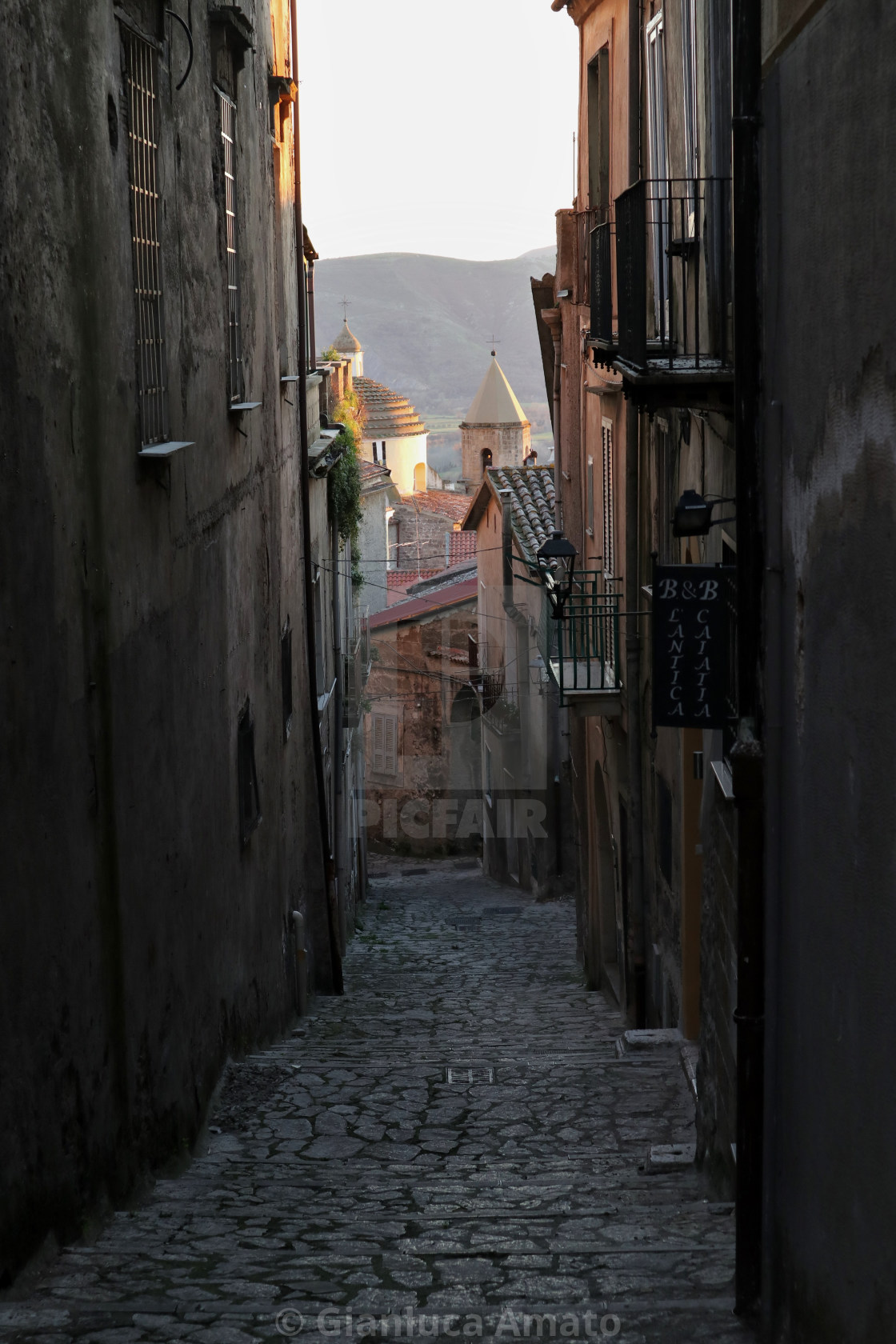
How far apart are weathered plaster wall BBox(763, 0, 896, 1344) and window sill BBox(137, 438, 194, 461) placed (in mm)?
3025

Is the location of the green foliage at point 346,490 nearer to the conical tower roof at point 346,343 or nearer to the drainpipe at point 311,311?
the drainpipe at point 311,311

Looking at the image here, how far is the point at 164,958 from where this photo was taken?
7.25 metres

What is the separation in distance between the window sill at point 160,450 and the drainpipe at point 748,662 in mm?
2889

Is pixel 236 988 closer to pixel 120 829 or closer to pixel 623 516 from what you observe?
pixel 120 829

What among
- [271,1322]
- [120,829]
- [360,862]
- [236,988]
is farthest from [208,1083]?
[360,862]

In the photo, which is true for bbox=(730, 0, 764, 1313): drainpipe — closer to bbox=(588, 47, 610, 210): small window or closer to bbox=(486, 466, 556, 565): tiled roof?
bbox=(588, 47, 610, 210): small window

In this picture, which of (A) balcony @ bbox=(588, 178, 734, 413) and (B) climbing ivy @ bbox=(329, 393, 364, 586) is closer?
(A) balcony @ bbox=(588, 178, 734, 413)

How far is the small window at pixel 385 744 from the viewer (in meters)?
34.8

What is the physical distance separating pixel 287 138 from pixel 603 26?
127 inches

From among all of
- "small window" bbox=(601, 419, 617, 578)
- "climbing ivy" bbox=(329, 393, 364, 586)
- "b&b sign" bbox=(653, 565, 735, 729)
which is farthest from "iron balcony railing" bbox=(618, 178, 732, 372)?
"climbing ivy" bbox=(329, 393, 364, 586)

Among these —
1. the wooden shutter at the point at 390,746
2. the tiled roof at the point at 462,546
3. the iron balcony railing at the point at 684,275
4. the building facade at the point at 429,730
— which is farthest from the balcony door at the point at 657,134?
the tiled roof at the point at 462,546

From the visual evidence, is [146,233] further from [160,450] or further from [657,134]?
[657,134]

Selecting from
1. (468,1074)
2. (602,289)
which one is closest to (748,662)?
(602,289)

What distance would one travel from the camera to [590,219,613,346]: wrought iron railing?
9274mm
